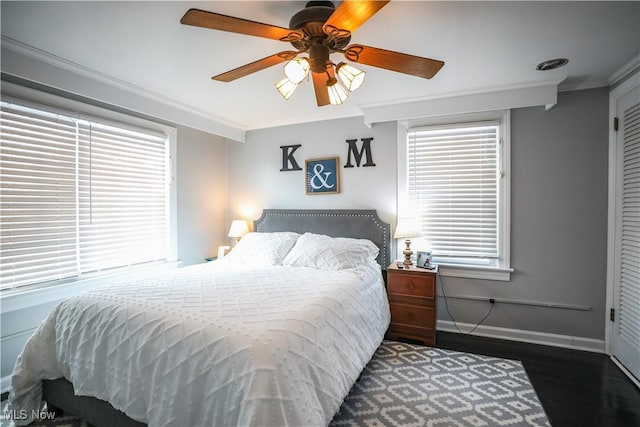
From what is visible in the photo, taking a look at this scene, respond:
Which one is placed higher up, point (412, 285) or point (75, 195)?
point (75, 195)

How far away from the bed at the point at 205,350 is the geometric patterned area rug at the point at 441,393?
264 millimetres

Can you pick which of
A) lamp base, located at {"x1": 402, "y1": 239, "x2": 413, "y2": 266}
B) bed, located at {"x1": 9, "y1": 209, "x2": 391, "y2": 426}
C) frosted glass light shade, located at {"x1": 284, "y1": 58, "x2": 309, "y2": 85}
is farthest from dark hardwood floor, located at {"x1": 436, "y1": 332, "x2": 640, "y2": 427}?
frosted glass light shade, located at {"x1": 284, "y1": 58, "x2": 309, "y2": 85}

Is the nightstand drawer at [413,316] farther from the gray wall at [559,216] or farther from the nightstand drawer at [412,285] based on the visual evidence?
the gray wall at [559,216]

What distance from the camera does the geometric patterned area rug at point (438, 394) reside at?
6.14ft

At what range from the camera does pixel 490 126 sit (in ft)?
9.90

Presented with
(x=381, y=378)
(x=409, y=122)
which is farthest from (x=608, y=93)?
(x=381, y=378)

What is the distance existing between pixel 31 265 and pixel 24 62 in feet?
4.82

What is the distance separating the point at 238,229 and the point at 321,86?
2.50 metres

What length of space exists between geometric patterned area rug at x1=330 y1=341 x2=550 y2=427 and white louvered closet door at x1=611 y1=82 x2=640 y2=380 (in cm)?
83

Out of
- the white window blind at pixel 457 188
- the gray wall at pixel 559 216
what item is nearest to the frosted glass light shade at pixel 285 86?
A: the white window blind at pixel 457 188

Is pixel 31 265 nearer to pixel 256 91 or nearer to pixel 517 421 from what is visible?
pixel 256 91

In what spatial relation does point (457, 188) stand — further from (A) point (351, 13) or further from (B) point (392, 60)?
(A) point (351, 13)

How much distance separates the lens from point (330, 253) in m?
2.93

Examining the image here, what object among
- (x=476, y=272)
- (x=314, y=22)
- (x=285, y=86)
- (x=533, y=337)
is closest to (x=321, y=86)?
(x=285, y=86)
